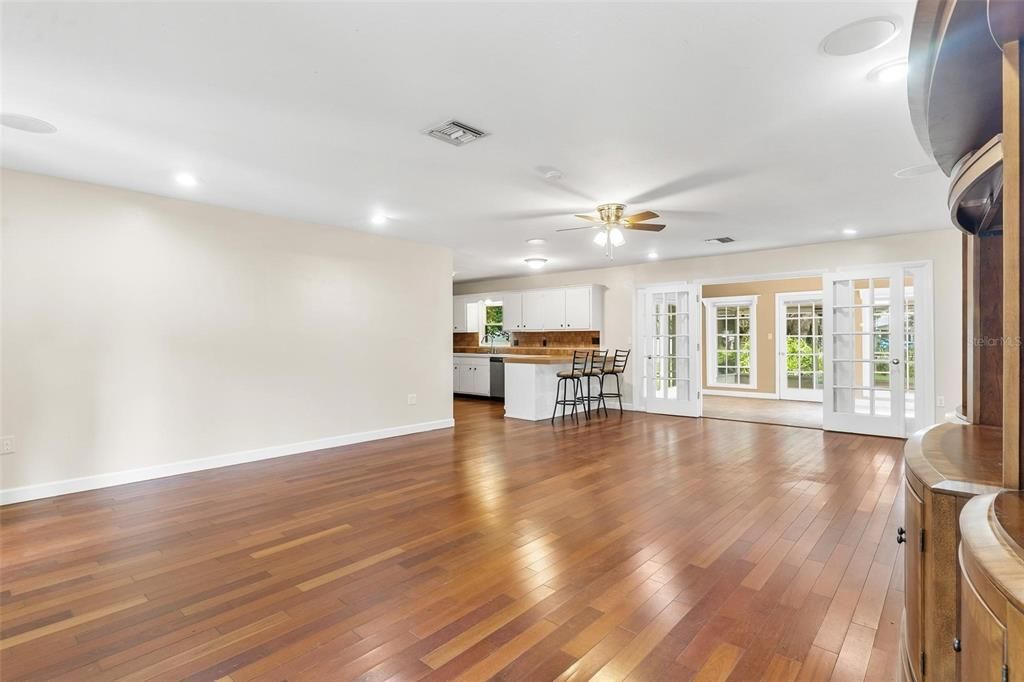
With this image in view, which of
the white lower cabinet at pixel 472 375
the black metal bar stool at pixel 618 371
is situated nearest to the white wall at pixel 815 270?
the black metal bar stool at pixel 618 371

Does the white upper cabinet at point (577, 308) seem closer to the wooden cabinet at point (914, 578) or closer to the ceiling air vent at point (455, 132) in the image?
the ceiling air vent at point (455, 132)

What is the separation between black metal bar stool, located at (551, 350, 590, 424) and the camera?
7387mm

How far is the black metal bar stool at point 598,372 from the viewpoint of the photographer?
7696 mm

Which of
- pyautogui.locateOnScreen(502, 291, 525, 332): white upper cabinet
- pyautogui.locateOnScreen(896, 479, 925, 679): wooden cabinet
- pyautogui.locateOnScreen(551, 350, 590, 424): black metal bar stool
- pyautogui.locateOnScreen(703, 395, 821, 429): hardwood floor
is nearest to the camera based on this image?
pyautogui.locateOnScreen(896, 479, 925, 679): wooden cabinet

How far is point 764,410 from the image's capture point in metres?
8.32

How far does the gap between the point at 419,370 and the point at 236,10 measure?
4.77 meters

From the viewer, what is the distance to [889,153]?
Answer: 132 inches

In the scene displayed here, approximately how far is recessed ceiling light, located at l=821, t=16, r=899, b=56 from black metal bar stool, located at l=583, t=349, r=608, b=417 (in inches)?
223

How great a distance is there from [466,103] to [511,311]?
23.3 ft

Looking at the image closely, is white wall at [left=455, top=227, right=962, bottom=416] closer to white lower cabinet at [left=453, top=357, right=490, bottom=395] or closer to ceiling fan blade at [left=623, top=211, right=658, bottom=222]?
white lower cabinet at [left=453, top=357, right=490, bottom=395]

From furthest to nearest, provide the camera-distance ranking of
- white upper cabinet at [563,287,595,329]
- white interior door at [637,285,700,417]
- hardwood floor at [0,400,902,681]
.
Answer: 1. white upper cabinet at [563,287,595,329]
2. white interior door at [637,285,700,417]
3. hardwood floor at [0,400,902,681]

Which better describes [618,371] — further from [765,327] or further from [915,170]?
[915,170]

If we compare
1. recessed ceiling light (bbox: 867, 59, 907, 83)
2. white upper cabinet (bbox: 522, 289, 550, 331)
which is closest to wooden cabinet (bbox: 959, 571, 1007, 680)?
recessed ceiling light (bbox: 867, 59, 907, 83)

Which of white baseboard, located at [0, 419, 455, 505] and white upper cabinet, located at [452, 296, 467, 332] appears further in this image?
white upper cabinet, located at [452, 296, 467, 332]
